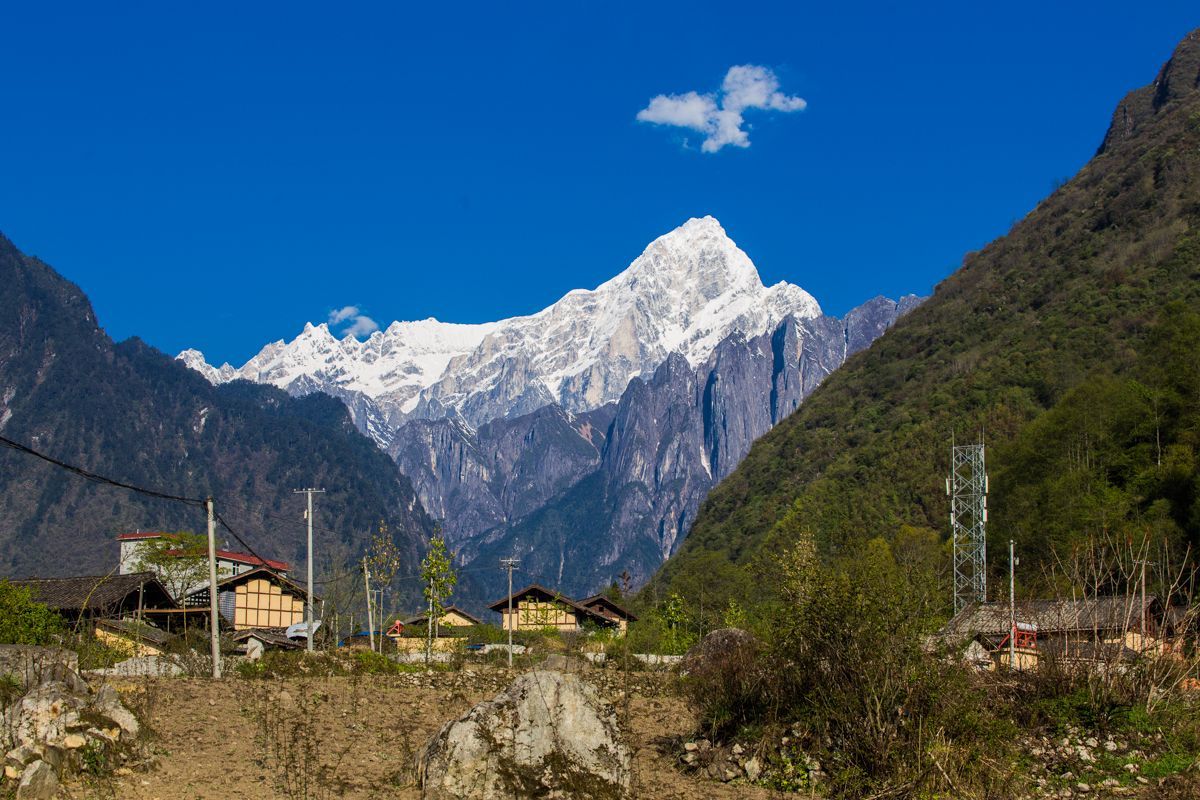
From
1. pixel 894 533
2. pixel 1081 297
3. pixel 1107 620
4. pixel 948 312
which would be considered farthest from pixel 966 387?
pixel 1107 620

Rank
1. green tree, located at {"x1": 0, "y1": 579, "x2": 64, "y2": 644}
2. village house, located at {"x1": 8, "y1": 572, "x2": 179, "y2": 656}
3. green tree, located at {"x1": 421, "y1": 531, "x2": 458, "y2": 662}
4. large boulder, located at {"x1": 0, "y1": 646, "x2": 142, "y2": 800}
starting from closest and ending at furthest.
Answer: large boulder, located at {"x1": 0, "y1": 646, "x2": 142, "y2": 800}
green tree, located at {"x1": 0, "y1": 579, "x2": 64, "y2": 644}
village house, located at {"x1": 8, "y1": 572, "x2": 179, "y2": 656}
green tree, located at {"x1": 421, "y1": 531, "x2": 458, "y2": 662}

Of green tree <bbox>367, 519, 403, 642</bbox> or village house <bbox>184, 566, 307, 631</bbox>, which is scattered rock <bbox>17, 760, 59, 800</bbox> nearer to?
green tree <bbox>367, 519, 403, 642</bbox>

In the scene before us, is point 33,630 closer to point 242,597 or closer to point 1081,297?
point 242,597

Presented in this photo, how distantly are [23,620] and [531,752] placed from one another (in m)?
28.8

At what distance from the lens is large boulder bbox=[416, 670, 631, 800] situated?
14523 mm

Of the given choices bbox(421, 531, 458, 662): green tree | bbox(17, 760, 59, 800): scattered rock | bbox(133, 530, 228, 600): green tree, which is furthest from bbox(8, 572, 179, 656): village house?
bbox(17, 760, 59, 800): scattered rock

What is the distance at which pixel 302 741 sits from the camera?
18.8 meters

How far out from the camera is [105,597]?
46.6 meters

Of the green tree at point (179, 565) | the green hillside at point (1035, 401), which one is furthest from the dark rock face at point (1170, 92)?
the green tree at point (179, 565)

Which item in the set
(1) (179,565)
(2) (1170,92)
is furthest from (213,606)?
(2) (1170,92)

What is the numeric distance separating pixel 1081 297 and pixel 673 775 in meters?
108

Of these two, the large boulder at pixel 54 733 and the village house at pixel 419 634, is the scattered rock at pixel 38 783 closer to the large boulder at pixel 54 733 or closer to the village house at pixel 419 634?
the large boulder at pixel 54 733

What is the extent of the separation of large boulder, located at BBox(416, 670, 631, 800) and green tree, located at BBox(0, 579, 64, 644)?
25.0m

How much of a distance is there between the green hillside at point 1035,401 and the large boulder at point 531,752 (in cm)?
2923
